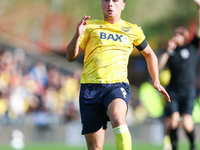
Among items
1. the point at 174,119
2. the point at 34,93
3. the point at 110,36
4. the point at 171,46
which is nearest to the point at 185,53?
the point at 171,46

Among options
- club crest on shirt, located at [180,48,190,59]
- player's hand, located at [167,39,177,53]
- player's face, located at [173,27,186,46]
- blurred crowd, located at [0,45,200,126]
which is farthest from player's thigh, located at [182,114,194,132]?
blurred crowd, located at [0,45,200,126]

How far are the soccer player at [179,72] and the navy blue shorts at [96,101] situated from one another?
356 centimetres

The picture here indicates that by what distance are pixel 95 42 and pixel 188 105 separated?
12.8 feet

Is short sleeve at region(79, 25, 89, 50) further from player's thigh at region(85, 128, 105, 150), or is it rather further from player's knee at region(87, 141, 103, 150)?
player's knee at region(87, 141, 103, 150)

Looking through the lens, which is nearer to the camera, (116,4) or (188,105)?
(116,4)

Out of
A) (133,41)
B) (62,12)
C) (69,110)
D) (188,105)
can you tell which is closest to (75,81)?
(69,110)

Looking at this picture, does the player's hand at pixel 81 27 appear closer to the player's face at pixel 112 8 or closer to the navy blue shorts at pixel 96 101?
the player's face at pixel 112 8

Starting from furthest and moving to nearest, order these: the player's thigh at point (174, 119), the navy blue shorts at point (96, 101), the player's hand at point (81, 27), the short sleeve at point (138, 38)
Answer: the player's thigh at point (174, 119) < the short sleeve at point (138, 38) < the navy blue shorts at point (96, 101) < the player's hand at point (81, 27)

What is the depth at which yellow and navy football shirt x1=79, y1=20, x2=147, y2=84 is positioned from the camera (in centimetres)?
543

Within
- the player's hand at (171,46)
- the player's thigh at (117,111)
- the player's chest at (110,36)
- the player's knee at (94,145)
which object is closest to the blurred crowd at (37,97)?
the player's hand at (171,46)

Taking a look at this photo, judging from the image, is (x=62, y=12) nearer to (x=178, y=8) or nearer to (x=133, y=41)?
(x=178, y=8)

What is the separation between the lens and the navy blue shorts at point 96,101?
5.37m

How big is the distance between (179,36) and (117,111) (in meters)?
4.22

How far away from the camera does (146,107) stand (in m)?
16.3
